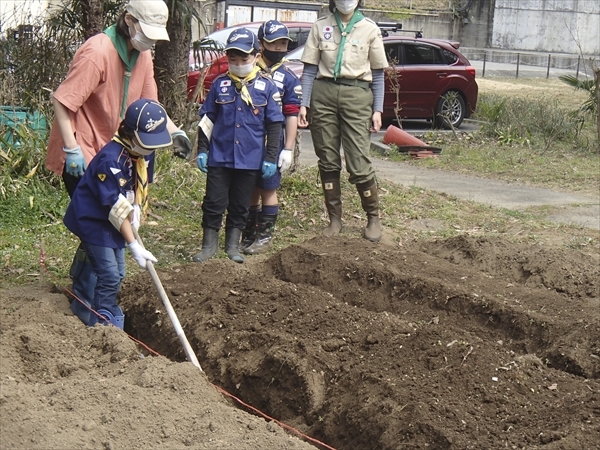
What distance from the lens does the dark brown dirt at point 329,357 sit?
3875 mm

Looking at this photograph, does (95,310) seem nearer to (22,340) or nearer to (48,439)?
(22,340)

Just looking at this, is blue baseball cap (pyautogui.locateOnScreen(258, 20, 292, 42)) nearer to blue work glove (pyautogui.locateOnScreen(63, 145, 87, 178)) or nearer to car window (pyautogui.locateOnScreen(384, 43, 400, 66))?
blue work glove (pyautogui.locateOnScreen(63, 145, 87, 178))

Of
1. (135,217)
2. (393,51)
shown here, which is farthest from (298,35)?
(135,217)

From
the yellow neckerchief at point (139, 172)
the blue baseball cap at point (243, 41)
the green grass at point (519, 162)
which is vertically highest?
the blue baseball cap at point (243, 41)

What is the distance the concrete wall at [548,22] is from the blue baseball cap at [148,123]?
3309 cm

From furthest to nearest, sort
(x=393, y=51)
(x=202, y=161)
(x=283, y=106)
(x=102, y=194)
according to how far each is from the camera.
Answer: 1. (x=393, y=51)
2. (x=283, y=106)
3. (x=202, y=161)
4. (x=102, y=194)

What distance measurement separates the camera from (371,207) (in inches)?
319

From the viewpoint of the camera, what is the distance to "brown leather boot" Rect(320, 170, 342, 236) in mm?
8086

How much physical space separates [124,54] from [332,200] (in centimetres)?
310

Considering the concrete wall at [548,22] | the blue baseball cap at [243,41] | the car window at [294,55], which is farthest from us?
the concrete wall at [548,22]

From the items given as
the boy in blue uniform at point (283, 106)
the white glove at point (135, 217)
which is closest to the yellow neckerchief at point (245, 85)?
the boy in blue uniform at point (283, 106)

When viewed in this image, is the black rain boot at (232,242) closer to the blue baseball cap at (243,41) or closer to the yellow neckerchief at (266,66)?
the yellow neckerchief at (266,66)

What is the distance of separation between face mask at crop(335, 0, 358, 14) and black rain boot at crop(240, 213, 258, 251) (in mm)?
1859

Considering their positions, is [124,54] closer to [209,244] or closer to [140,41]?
[140,41]
